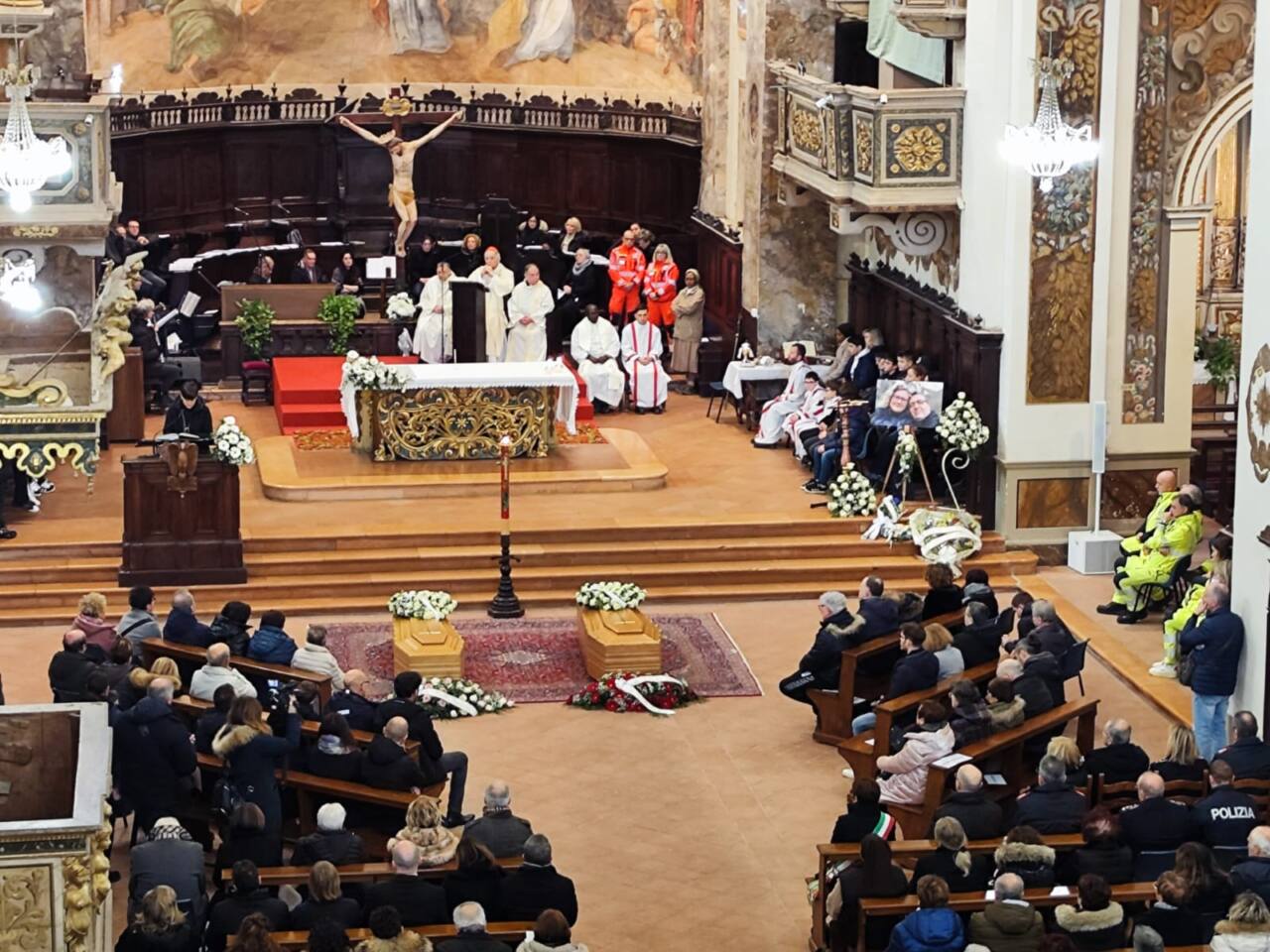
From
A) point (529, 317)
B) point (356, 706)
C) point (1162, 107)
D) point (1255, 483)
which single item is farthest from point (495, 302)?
point (1255, 483)

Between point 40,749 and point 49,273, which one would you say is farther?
point 49,273

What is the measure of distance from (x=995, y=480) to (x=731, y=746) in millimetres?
5575

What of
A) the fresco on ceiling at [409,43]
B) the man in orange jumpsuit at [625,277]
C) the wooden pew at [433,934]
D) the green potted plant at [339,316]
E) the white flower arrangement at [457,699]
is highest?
the fresco on ceiling at [409,43]

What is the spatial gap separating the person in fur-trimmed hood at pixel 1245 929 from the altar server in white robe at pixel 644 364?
15.6 metres

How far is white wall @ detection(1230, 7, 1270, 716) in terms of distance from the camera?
1591cm

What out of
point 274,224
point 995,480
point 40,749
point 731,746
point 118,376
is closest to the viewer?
point 40,749

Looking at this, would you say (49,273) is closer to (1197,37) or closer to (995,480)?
(995,480)

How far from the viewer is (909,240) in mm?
22953

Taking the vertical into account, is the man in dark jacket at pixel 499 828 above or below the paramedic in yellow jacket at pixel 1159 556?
below

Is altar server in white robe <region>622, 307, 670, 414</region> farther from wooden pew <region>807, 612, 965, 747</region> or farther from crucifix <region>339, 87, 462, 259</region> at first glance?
wooden pew <region>807, 612, 965, 747</region>

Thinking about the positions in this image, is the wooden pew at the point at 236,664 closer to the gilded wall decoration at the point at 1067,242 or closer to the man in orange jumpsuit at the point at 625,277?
the gilded wall decoration at the point at 1067,242

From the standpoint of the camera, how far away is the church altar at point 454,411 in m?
22.9

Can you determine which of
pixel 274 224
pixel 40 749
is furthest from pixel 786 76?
pixel 40 749

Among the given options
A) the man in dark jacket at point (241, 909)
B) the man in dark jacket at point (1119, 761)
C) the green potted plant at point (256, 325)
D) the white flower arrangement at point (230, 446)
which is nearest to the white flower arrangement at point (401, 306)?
the green potted plant at point (256, 325)
